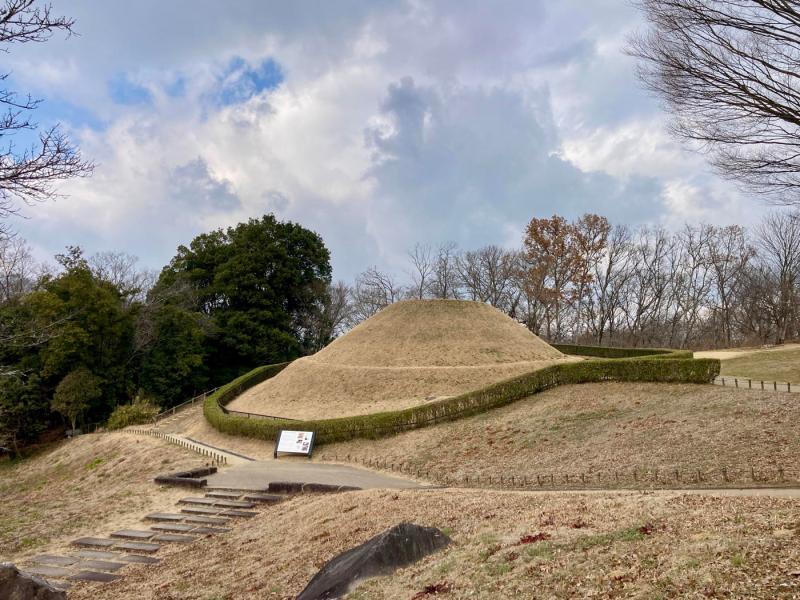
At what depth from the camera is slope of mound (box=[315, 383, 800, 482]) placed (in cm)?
1309

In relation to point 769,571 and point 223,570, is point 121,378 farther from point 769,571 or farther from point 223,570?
point 769,571

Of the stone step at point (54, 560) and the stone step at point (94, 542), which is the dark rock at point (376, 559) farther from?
the stone step at point (94, 542)

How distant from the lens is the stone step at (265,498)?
49.5 feet

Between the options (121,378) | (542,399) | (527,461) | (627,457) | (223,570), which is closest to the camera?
(223,570)

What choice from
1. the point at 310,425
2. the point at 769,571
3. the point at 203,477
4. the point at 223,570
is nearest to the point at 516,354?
the point at 310,425

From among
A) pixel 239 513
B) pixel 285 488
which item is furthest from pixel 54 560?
pixel 285 488

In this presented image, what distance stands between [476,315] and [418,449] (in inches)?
755

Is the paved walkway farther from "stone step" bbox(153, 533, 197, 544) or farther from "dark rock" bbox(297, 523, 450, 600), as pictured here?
"dark rock" bbox(297, 523, 450, 600)

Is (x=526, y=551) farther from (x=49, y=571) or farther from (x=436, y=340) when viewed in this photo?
(x=436, y=340)

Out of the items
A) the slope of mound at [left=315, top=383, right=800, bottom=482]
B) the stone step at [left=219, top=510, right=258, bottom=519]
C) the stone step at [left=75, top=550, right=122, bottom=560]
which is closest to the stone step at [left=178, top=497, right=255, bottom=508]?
the stone step at [left=219, top=510, right=258, bottom=519]

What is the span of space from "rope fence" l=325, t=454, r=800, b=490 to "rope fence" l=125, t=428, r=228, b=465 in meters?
9.47

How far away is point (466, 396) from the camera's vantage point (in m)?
22.5

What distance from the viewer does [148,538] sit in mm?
12992

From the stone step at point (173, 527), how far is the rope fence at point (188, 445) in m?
7.39
